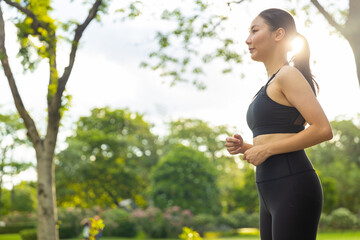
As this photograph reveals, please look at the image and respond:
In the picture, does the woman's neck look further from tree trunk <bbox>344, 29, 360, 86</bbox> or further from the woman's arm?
tree trunk <bbox>344, 29, 360, 86</bbox>

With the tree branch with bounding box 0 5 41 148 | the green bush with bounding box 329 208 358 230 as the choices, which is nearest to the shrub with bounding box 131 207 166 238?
the green bush with bounding box 329 208 358 230

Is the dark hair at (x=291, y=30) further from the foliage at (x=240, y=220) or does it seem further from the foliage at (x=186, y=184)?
the foliage at (x=240, y=220)

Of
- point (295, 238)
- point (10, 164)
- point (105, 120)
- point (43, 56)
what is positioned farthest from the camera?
point (105, 120)

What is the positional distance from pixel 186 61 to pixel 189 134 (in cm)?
3862

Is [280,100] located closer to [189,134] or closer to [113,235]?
[113,235]

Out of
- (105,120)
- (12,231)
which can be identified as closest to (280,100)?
(12,231)

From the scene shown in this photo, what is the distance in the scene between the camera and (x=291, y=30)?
248 centimetres

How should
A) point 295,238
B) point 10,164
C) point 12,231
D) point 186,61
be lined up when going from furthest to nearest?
point 10,164, point 12,231, point 186,61, point 295,238

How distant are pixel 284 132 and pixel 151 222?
31.4m

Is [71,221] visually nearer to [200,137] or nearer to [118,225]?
[118,225]

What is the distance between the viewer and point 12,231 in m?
38.8

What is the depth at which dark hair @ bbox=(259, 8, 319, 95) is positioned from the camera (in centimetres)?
246

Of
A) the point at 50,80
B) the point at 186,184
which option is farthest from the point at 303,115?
the point at 186,184

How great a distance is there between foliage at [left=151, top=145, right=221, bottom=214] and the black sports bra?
1263 inches
